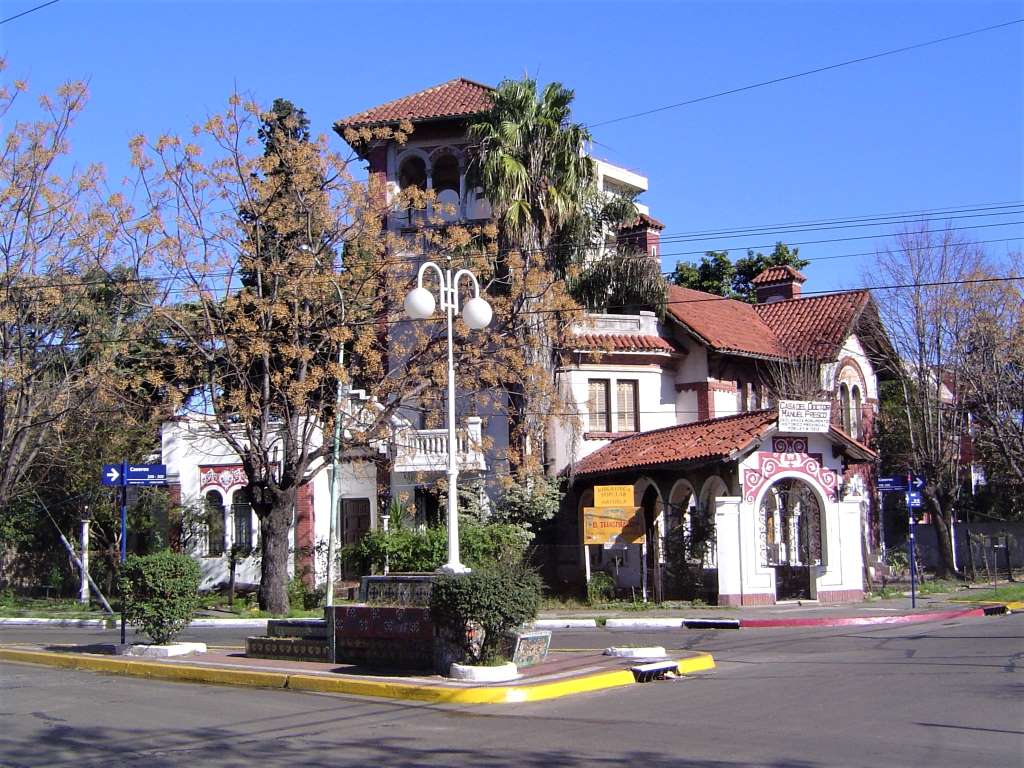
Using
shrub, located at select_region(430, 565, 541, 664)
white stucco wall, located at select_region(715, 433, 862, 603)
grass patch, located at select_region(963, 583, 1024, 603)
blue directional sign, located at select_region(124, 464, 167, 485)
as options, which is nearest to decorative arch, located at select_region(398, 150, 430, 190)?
white stucco wall, located at select_region(715, 433, 862, 603)

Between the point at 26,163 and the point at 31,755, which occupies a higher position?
the point at 26,163

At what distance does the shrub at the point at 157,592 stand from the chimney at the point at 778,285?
2973 centimetres

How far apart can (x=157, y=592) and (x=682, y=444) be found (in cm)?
1471

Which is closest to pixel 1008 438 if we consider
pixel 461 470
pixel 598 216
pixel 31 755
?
pixel 598 216

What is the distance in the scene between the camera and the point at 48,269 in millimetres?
28703

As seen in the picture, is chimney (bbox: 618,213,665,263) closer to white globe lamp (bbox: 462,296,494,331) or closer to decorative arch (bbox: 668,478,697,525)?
decorative arch (bbox: 668,478,697,525)

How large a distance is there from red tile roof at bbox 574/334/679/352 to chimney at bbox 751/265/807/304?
997 cm

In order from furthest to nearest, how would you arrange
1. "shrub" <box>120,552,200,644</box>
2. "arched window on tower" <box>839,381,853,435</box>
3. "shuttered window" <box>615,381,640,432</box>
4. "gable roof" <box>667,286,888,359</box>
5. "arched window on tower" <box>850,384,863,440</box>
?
1. "arched window on tower" <box>850,384,863,440</box>
2. "arched window on tower" <box>839,381,853,435</box>
3. "gable roof" <box>667,286,888,359</box>
4. "shuttered window" <box>615,381,640,432</box>
5. "shrub" <box>120,552,200,644</box>

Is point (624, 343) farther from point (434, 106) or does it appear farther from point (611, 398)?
point (434, 106)

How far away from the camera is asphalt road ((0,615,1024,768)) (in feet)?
31.0

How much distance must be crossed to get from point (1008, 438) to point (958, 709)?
27.8m

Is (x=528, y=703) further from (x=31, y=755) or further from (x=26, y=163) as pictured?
(x=26, y=163)

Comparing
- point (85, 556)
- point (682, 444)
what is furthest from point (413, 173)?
point (85, 556)

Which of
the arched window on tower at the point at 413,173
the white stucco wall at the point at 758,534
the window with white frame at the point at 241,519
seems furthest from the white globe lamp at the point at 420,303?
the arched window on tower at the point at 413,173
